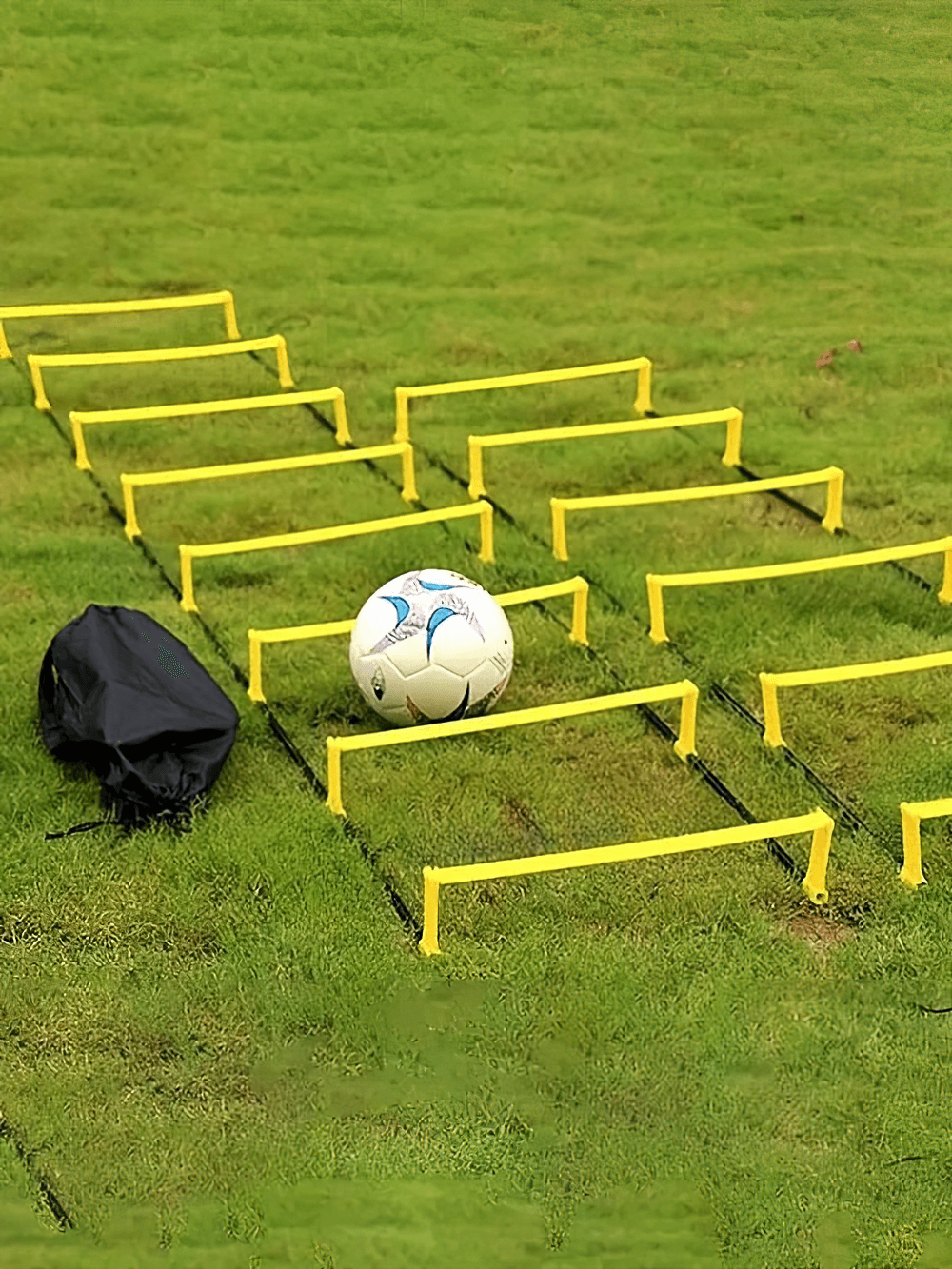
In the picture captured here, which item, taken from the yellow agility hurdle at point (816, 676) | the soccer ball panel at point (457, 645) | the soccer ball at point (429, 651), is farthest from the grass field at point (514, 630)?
the soccer ball panel at point (457, 645)

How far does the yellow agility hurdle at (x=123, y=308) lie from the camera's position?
40.1 ft

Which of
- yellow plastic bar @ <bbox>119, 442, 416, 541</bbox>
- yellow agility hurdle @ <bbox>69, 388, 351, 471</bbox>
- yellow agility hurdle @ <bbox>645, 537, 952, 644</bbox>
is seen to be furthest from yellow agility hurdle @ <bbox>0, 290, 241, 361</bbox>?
yellow agility hurdle @ <bbox>645, 537, 952, 644</bbox>

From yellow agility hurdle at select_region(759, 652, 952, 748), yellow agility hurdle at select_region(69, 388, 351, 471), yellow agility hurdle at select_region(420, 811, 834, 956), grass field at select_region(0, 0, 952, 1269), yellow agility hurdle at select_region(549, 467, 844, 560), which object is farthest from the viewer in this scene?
yellow agility hurdle at select_region(69, 388, 351, 471)

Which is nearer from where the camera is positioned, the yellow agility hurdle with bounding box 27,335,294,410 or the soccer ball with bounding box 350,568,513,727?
the soccer ball with bounding box 350,568,513,727

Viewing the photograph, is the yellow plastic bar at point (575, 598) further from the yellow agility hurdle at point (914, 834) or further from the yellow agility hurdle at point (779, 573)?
the yellow agility hurdle at point (914, 834)

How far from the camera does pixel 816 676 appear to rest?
300 inches

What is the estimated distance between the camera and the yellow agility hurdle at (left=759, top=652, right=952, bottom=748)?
760 cm

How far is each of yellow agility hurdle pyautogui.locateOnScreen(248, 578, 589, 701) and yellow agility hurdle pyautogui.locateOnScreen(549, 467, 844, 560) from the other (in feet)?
2.44

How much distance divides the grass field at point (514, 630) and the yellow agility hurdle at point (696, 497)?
0.59 ft

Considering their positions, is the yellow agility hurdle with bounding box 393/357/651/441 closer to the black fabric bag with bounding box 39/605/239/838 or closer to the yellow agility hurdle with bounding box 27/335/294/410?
the yellow agility hurdle with bounding box 27/335/294/410

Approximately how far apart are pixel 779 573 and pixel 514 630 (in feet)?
4.92

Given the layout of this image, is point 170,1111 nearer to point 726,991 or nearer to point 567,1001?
point 567,1001

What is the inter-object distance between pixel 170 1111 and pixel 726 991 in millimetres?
2189

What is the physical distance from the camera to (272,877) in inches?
271
